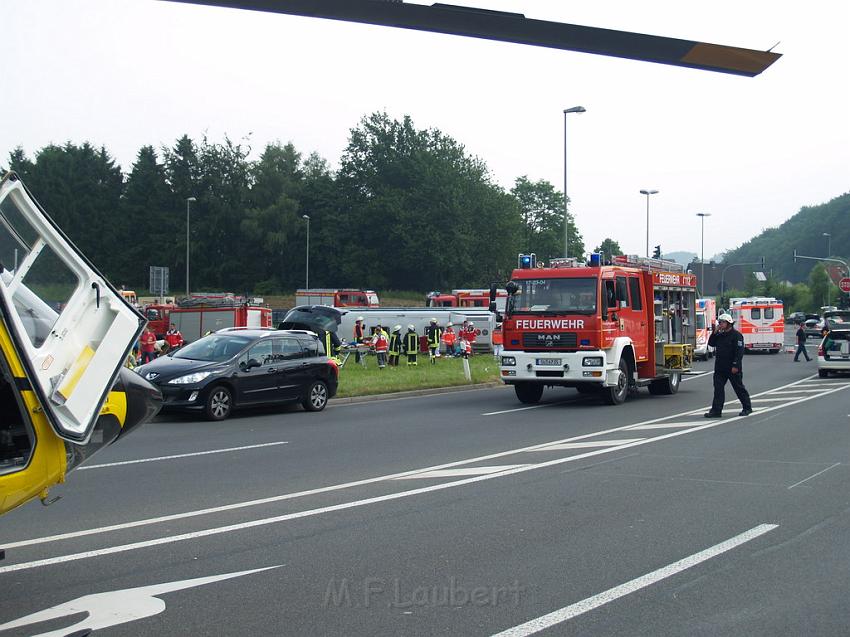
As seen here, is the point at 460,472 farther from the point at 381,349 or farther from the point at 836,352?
the point at 836,352

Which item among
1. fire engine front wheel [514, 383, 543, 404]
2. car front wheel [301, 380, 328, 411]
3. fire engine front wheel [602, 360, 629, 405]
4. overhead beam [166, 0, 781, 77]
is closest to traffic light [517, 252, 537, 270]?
fire engine front wheel [514, 383, 543, 404]

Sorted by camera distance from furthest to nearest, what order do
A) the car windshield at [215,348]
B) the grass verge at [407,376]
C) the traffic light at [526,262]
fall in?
the grass verge at [407,376] → the traffic light at [526,262] → the car windshield at [215,348]

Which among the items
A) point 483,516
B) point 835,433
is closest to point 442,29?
point 483,516

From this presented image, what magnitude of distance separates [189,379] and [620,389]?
9101 millimetres

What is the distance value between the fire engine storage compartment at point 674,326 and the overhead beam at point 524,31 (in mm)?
16483

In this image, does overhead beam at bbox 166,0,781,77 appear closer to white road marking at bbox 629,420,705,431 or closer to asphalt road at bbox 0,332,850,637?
asphalt road at bbox 0,332,850,637

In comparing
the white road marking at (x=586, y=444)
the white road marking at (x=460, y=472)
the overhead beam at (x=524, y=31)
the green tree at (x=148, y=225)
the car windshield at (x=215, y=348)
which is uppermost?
the green tree at (x=148, y=225)

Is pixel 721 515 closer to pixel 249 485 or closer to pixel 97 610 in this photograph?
pixel 249 485

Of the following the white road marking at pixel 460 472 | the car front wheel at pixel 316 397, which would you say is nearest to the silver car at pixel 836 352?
the car front wheel at pixel 316 397

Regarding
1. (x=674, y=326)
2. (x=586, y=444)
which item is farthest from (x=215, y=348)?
(x=674, y=326)

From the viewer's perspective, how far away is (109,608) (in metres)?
5.32

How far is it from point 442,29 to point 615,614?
11.5ft

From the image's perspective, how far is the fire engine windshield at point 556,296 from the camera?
18.3 meters

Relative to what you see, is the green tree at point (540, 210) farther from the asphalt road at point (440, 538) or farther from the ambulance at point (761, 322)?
the asphalt road at point (440, 538)
